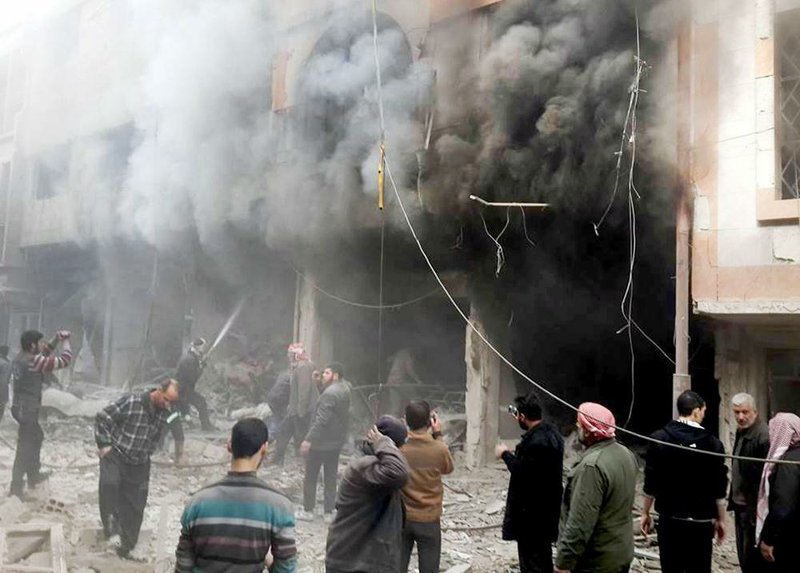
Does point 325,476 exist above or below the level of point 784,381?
below

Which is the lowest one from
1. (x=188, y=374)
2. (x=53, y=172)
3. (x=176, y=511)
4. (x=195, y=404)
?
(x=176, y=511)

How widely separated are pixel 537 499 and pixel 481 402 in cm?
501

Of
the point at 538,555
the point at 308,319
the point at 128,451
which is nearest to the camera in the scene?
the point at 538,555

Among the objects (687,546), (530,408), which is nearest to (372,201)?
(530,408)

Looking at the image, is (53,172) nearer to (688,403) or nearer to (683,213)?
(683,213)

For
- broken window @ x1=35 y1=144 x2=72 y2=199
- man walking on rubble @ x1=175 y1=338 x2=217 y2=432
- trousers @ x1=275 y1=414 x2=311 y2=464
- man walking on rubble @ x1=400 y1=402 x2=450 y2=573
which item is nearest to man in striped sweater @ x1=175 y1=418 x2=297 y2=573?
man walking on rubble @ x1=400 y1=402 x2=450 y2=573

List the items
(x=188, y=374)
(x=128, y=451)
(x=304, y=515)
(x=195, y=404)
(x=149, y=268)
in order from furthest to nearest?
(x=149, y=268), (x=195, y=404), (x=188, y=374), (x=304, y=515), (x=128, y=451)

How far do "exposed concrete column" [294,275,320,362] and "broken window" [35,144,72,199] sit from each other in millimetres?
9638

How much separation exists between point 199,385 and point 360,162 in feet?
21.8

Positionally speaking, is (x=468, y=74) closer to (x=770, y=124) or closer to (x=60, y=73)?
(x=770, y=124)

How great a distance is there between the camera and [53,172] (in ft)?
59.4

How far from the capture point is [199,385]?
539 inches

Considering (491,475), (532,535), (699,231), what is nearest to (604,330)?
(491,475)

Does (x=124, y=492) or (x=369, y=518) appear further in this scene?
(x=124, y=492)
